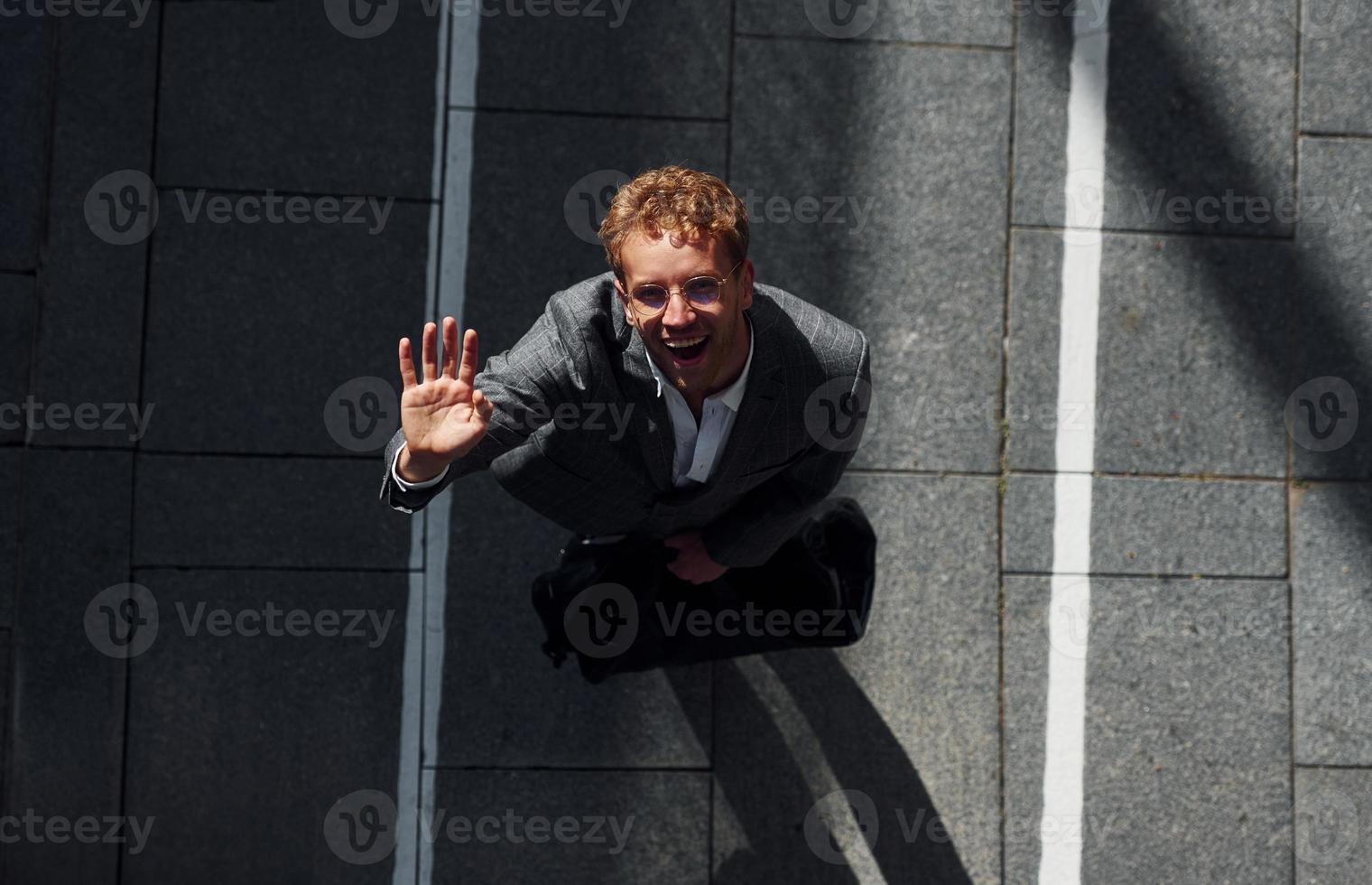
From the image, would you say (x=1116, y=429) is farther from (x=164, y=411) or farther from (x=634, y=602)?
(x=164, y=411)

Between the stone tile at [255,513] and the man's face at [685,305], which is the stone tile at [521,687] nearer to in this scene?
the stone tile at [255,513]

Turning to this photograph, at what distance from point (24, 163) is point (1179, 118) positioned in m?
4.95

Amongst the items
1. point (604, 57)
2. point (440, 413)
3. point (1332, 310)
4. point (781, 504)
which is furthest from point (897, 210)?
point (440, 413)

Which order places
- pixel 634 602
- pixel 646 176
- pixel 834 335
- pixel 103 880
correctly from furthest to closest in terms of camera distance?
pixel 103 880
pixel 634 602
pixel 834 335
pixel 646 176

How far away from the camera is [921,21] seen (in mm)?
4617

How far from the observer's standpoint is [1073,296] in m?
4.58

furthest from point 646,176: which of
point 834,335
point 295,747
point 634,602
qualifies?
point 295,747

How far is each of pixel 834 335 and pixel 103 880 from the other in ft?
12.3

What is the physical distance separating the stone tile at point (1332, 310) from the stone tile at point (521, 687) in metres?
2.86

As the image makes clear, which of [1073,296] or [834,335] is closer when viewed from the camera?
[834,335]

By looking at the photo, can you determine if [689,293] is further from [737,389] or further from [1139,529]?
[1139,529]

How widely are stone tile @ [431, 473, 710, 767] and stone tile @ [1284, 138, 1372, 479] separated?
286 cm

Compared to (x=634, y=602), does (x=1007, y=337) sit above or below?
above

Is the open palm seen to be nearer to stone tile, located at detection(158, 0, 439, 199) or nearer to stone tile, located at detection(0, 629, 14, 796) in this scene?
stone tile, located at detection(158, 0, 439, 199)
